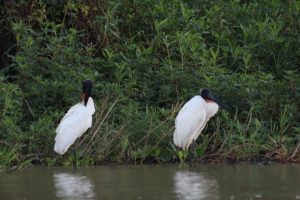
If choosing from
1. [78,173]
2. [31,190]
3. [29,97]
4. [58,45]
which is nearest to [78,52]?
[58,45]

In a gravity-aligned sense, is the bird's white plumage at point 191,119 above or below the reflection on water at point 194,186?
above

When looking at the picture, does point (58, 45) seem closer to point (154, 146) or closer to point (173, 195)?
point (154, 146)

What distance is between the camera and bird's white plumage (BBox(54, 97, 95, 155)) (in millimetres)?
10969

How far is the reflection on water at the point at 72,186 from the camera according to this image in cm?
877

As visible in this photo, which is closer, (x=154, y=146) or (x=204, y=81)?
(x=154, y=146)

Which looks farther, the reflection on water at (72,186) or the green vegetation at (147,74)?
the green vegetation at (147,74)

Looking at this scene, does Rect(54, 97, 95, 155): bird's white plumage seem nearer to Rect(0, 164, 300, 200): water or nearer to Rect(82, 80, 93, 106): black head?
Rect(82, 80, 93, 106): black head

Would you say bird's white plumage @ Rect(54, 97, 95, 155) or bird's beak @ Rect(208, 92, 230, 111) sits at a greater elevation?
bird's beak @ Rect(208, 92, 230, 111)

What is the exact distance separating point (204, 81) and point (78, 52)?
2.05 m

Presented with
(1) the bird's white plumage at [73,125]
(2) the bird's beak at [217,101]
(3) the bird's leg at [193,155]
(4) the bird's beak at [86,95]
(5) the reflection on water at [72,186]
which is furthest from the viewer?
(2) the bird's beak at [217,101]

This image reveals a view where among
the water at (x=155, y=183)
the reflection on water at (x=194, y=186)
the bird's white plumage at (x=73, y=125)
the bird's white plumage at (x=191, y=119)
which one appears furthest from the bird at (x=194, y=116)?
the bird's white plumage at (x=73, y=125)

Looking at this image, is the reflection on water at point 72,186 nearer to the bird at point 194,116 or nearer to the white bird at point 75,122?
the white bird at point 75,122

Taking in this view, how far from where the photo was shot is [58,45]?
44.1 feet

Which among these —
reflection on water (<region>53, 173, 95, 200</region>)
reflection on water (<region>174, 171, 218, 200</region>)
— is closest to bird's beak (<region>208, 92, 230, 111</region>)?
reflection on water (<region>174, 171, 218, 200</region>)
